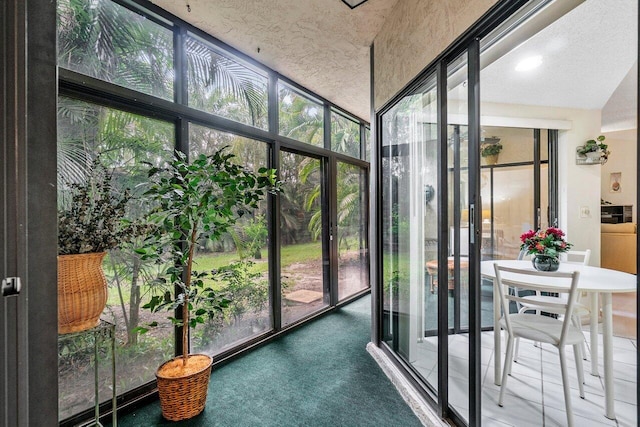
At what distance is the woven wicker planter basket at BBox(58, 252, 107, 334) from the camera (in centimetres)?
127

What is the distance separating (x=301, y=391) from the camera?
6.69 ft

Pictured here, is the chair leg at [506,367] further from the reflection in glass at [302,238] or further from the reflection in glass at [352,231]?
the reflection in glass at [352,231]

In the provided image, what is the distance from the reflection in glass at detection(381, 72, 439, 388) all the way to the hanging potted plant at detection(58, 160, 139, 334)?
6.18 feet

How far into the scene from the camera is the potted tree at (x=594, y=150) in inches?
99.1

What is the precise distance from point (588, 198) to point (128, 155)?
4.13 meters

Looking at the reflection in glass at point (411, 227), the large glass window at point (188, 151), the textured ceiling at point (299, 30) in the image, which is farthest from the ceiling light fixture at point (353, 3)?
the large glass window at point (188, 151)

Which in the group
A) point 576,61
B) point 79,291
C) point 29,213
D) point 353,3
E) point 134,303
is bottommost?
point 134,303

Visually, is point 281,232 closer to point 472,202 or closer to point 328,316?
point 328,316

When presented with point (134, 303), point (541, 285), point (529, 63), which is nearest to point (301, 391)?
point (134, 303)

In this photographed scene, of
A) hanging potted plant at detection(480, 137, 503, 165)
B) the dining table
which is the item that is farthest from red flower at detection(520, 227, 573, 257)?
hanging potted plant at detection(480, 137, 503, 165)

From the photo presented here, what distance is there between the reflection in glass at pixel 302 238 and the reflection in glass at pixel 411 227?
106cm

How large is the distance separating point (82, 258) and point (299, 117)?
2515 millimetres

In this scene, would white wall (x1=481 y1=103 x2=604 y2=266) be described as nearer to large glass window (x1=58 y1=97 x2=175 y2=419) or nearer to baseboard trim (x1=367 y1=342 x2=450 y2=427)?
baseboard trim (x1=367 y1=342 x2=450 y2=427)

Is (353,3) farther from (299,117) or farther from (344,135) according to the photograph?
(344,135)
